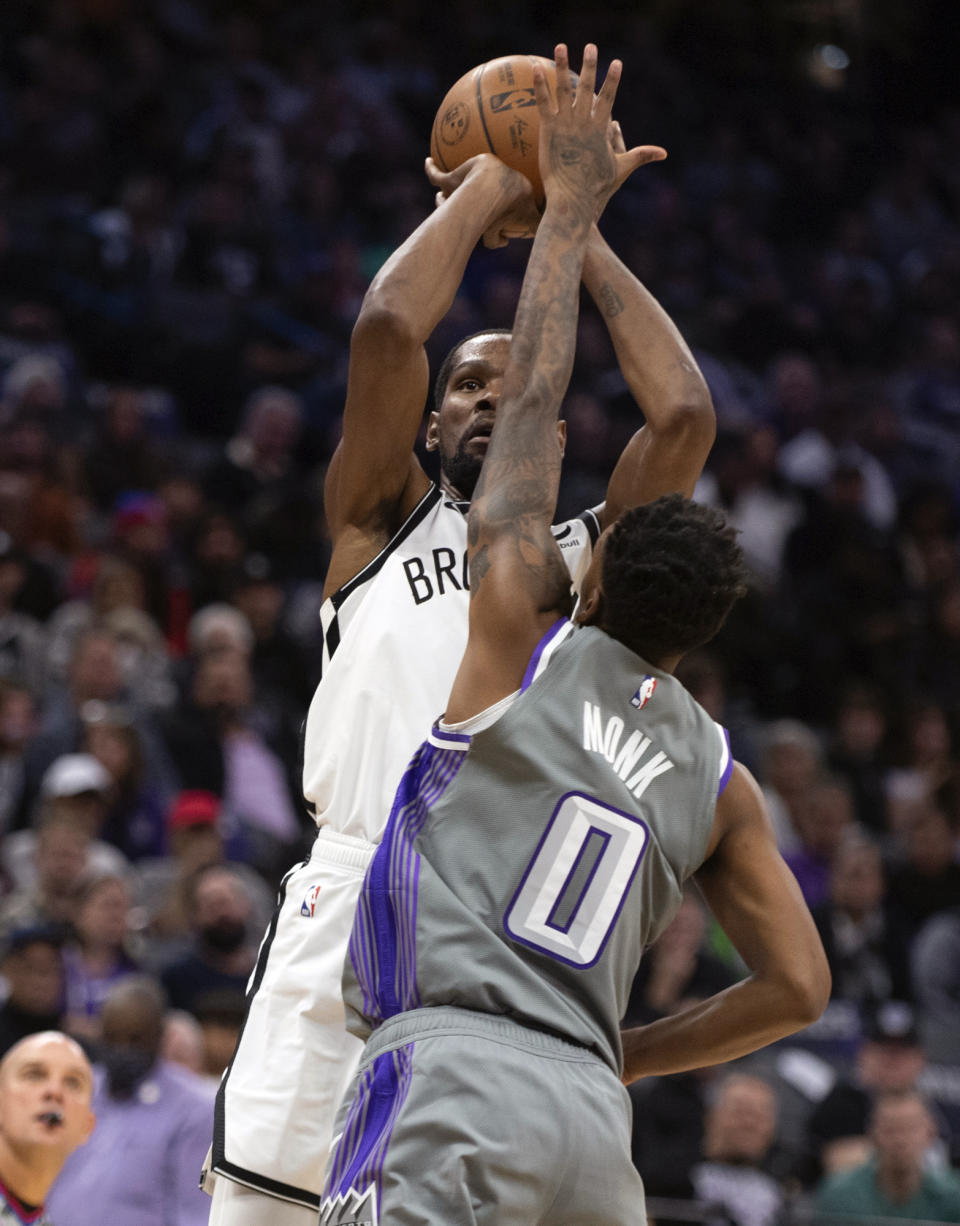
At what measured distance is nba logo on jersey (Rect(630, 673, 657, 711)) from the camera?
9.84 ft

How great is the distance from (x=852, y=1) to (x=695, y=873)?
14.7m

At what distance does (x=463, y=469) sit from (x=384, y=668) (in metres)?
0.49

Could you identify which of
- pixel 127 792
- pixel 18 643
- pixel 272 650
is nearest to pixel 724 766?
pixel 127 792

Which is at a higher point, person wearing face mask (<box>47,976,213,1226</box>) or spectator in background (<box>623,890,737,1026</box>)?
spectator in background (<box>623,890,737,1026</box>)

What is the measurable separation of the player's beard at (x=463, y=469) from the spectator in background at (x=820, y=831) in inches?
229

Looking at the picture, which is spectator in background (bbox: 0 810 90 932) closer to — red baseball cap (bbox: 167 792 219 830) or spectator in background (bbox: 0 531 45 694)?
red baseball cap (bbox: 167 792 219 830)

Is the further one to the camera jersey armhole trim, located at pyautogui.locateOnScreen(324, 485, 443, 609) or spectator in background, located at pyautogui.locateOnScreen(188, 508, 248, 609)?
spectator in background, located at pyautogui.locateOnScreen(188, 508, 248, 609)

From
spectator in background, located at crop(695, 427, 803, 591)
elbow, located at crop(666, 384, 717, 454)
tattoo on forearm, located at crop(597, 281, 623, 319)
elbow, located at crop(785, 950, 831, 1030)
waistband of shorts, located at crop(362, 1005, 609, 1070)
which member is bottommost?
waistband of shorts, located at crop(362, 1005, 609, 1070)

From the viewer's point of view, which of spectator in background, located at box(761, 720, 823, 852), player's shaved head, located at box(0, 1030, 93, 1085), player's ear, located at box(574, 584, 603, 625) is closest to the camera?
player's ear, located at box(574, 584, 603, 625)

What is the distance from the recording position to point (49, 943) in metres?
6.54

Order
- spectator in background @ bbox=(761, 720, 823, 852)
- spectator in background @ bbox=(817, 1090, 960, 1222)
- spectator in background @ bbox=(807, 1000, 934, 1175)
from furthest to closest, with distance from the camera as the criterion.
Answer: spectator in background @ bbox=(761, 720, 823, 852) < spectator in background @ bbox=(807, 1000, 934, 1175) < spectator in background @ bbox=(817, 1090, 960, 1222)

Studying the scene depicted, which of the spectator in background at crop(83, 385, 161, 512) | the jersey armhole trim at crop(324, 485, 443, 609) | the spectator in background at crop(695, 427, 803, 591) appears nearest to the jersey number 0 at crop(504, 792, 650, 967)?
the jersey armhole trim at crop(324, 485, 443, 609)

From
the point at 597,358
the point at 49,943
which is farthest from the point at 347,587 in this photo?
the point at 597,358

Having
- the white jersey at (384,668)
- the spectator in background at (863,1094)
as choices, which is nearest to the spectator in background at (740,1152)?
the spectator in background at (863,1094)
